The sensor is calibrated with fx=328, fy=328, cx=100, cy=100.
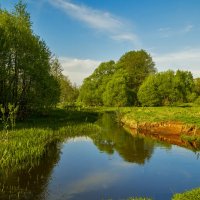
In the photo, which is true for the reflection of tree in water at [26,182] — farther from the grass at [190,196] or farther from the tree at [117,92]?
the tree at [117,92]

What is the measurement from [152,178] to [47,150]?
435 inches

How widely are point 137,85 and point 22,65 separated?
251 feet

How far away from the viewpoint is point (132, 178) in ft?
72.8

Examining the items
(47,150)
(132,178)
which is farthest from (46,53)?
(132,178)

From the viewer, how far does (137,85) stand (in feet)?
385

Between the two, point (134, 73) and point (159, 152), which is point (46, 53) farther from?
point (134, 73)

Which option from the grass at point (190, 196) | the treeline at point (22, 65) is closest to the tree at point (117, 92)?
the treeline at point (22, 65)

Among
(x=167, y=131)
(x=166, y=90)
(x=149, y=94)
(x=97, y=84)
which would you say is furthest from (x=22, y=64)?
(x=97, y=84)

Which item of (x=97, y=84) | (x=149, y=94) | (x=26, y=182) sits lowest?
(x=26, y=182)

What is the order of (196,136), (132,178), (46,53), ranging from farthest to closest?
(46,53) → (196,136) → (132,178)

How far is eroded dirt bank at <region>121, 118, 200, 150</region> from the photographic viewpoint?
36103mm

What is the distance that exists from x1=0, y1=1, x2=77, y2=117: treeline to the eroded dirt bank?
1486 cm

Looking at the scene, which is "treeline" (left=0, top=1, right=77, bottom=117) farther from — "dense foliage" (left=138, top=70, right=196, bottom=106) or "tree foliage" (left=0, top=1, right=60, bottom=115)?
"dense foliage" (left=138, top=70, right=196, bottom=106)

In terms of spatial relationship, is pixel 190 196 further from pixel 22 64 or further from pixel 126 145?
pixel 22 64
